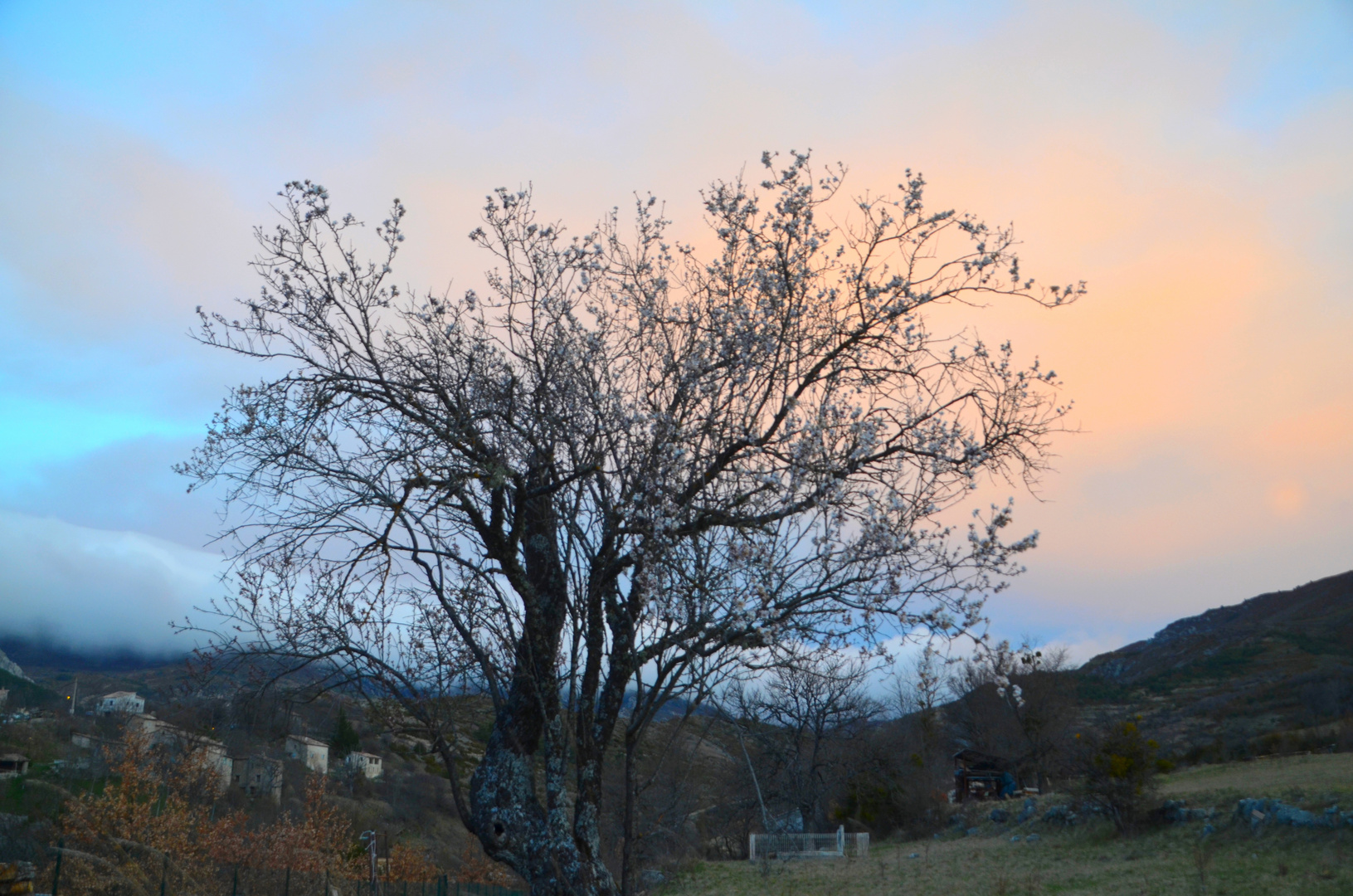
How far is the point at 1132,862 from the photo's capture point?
18.2 metres

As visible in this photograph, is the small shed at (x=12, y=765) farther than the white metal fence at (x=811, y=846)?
No

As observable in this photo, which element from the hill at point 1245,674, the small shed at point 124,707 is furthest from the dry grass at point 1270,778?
the small shed at point 124,707

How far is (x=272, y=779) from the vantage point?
A: 99.5ft

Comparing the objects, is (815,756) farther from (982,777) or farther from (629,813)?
(629,813)

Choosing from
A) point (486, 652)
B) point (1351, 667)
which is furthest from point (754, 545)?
point (1351, 667)

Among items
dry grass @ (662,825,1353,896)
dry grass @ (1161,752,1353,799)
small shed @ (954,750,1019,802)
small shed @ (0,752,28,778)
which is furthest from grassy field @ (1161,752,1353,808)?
small shed @ (0,752,28,778)

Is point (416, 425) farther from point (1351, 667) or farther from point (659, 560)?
point (1351, 667)

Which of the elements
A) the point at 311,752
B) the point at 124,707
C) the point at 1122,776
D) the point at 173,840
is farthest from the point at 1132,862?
the point at 311,752

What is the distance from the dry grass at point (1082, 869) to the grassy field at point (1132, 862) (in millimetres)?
37

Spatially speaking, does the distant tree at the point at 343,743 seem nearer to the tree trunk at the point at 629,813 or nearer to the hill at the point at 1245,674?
the tree trunk at the point at 629,813

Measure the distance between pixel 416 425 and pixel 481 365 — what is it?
0.72m

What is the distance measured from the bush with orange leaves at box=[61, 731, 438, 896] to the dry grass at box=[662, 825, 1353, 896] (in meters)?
9.80

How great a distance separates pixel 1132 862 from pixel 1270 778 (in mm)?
7293

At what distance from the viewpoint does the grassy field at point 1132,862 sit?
14.3 meters
